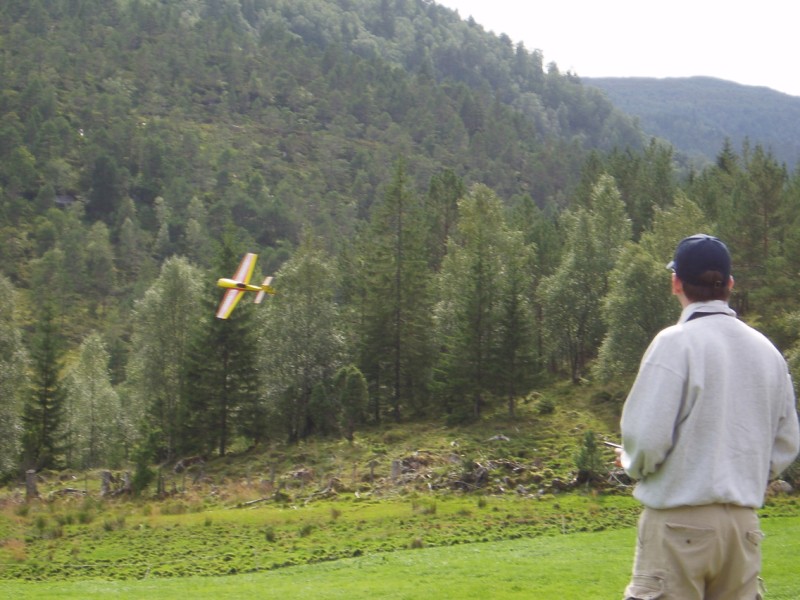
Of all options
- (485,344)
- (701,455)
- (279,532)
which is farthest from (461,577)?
(485,344)

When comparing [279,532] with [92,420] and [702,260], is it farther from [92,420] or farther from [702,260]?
[92,420]

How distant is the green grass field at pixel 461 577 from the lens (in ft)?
58.8

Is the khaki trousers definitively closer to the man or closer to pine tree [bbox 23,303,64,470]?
the man

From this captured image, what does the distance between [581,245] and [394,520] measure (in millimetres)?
33983

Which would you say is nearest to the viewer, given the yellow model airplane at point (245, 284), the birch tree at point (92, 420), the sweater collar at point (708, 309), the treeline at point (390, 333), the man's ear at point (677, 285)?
the sweater collar at point (708, 309)

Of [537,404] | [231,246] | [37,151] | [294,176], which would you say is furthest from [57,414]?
[294,176]

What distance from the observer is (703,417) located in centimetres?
558

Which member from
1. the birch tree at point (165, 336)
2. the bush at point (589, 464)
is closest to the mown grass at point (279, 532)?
the bush at point (589, 464)

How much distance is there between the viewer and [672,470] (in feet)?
18.3

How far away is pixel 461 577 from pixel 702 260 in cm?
1516

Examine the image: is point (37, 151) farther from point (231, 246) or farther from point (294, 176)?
point (231, 246)

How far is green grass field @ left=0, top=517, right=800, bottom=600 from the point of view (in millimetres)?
17922

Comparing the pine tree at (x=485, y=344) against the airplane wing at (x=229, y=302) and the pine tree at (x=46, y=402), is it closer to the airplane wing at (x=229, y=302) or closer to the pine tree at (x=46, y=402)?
the airplane wing at (x=229, y=302)

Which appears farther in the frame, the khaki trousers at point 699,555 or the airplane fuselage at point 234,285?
the airplane fuselage at point 234,285
